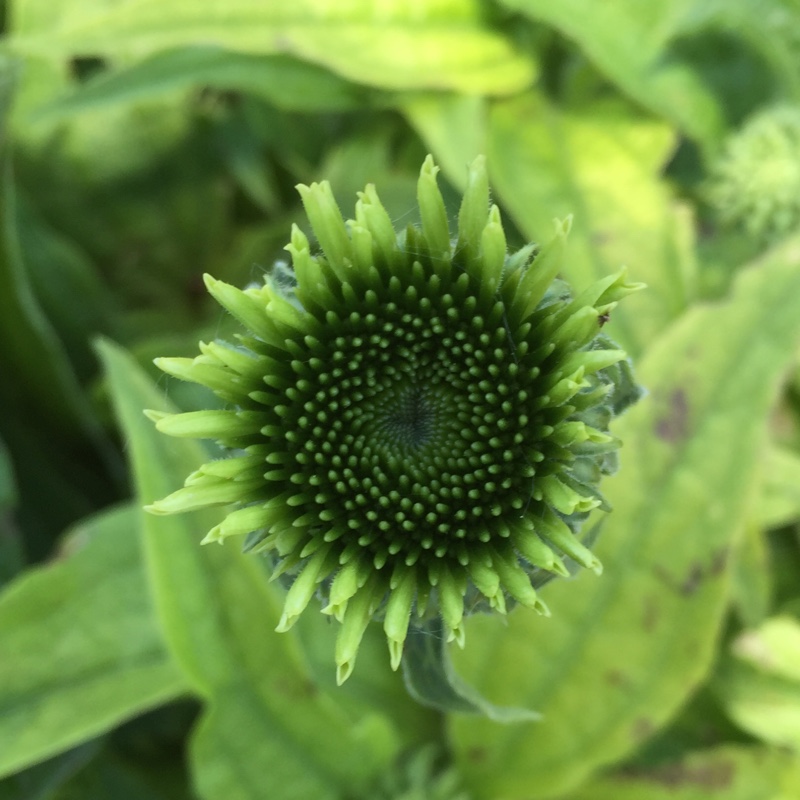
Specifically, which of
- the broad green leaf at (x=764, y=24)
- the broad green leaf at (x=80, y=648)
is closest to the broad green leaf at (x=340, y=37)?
the broad green leaf at (x=764, y=24)

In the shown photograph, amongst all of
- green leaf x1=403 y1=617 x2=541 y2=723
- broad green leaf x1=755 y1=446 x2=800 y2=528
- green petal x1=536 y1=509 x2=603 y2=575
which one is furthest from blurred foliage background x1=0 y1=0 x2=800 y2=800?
green petal x1=536 y1=509 x2=603 y2=575

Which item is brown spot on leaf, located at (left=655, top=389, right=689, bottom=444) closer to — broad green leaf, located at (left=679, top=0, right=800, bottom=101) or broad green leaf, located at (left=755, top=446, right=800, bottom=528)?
broad green leaf, located at (left=755, top=446, right=800, bottom=528)

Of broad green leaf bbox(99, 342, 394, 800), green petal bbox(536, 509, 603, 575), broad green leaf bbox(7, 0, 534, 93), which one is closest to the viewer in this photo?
green petal bbox(536, 509, 603, 575)

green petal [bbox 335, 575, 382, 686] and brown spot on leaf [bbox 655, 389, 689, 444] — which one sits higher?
green petal [bbox 335, 575, 382, 686]

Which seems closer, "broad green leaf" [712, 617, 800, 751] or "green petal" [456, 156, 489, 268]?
"green petal" [456, 156, 489, 268]

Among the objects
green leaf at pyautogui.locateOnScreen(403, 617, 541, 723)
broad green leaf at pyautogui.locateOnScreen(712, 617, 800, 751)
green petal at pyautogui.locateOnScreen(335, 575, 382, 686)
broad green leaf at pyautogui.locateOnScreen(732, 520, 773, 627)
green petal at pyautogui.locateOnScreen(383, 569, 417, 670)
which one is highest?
green petal at pyautogui.locateOnScreen(383, 569, 417, 670)

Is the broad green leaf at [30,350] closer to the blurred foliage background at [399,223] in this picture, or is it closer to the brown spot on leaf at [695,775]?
the blurred foliage background at [399,223]
